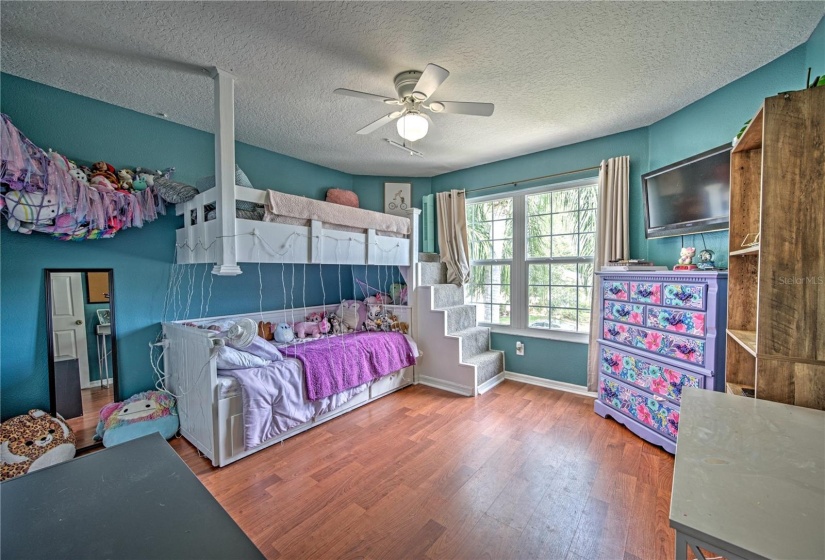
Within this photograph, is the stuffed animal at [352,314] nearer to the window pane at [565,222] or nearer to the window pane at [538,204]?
the window pane at [538,204]

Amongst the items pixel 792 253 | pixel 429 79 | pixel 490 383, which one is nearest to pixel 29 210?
pixel 429 79

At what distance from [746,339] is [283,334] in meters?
3.05

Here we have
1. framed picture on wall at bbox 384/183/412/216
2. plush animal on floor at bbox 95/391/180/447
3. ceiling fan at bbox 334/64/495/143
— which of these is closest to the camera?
ceiling fan at bbox 334/64/495/143

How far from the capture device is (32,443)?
188cm

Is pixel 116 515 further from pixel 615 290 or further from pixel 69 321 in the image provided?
pixel 615 290

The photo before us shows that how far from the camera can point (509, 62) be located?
1.91m

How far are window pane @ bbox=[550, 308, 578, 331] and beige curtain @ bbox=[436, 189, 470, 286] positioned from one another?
1.03 metres

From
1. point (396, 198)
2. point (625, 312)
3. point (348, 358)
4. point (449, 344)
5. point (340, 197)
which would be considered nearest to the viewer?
point (625, 312)

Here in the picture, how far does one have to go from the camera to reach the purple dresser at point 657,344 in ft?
6.36

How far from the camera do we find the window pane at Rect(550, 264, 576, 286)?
335 cm

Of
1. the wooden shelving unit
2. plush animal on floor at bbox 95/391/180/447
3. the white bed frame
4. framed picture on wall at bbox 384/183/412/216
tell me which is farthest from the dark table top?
framed picture on wall at bbox 384/183/412/216

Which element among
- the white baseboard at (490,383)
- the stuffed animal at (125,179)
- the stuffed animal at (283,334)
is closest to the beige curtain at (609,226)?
the white baseboard at (490,383)

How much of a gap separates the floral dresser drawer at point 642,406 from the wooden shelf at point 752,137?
156cm

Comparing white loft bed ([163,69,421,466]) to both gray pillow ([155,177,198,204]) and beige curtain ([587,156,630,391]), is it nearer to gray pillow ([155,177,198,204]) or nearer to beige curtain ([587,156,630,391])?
gray pillow ([155,177,198,204])
